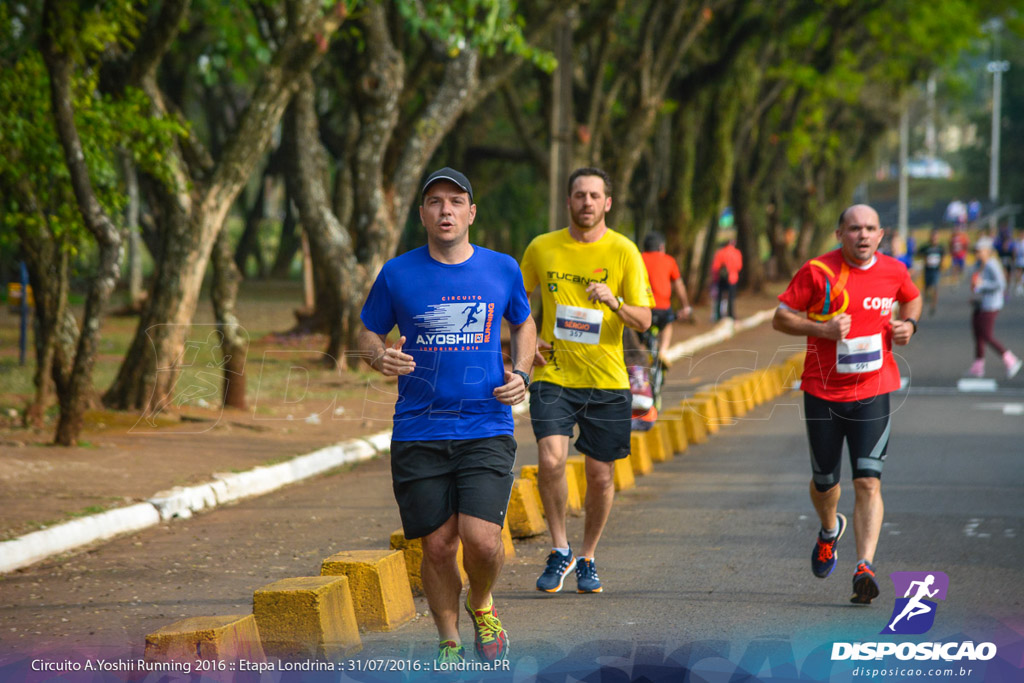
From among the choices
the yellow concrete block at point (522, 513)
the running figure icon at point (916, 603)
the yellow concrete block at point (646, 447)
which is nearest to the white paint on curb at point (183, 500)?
the yellow concrete block at point (522, 513)

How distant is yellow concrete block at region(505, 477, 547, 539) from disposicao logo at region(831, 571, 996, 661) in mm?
2247

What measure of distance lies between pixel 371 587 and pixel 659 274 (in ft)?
25.0

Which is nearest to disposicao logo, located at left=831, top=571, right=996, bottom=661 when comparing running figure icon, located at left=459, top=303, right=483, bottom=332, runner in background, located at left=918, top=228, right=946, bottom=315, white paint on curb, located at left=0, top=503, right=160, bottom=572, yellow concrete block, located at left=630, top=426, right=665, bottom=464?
running figure icon, located at left=459, top=303, right=483, bottom=332

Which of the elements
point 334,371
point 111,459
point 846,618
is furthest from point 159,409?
point 846,618

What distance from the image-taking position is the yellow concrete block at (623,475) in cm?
970

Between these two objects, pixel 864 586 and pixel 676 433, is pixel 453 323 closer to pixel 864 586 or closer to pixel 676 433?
pixel 864 586

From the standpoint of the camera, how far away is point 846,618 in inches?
232

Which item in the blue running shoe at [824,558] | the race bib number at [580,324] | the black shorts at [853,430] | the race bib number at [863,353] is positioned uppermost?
the race bib number at [580,324]

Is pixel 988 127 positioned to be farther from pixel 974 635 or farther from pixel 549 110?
pixel 974 635

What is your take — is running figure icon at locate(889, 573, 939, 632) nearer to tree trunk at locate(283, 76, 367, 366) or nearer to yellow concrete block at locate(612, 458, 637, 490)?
yellow concrete block at locate(612, 458, 637, 490)

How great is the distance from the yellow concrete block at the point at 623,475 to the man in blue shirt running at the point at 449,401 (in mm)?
4674

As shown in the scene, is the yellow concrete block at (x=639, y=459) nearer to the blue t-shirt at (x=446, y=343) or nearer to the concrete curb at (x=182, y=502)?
the concrete curb at (x=182, y=502)

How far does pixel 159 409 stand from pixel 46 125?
3.09m

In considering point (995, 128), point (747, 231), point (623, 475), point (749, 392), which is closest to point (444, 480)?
point (623, 475)
